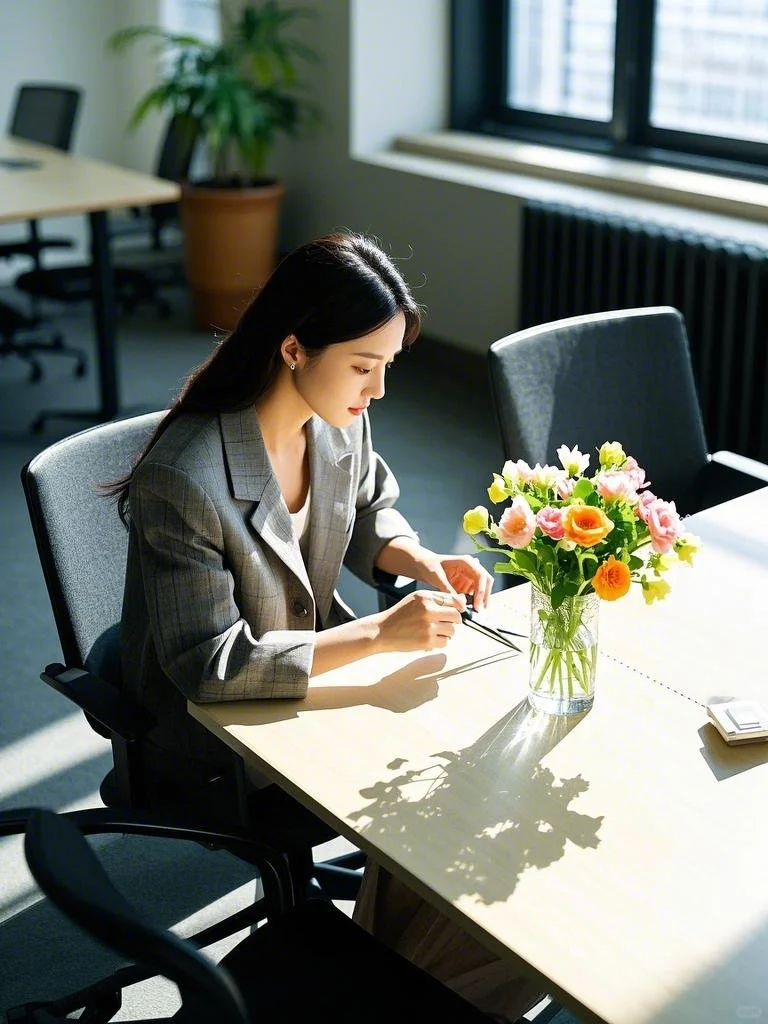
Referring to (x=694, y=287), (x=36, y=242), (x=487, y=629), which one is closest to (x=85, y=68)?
(x=36, y=242)

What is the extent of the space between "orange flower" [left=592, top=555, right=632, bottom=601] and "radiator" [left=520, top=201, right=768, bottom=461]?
267 cm

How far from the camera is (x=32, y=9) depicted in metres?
6.92

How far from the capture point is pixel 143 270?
18.5 ft

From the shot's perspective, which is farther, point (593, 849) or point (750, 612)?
point (750, 612)

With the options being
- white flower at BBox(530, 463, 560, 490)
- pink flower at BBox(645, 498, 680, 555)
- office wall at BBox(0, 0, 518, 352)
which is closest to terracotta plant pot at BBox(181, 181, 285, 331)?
office wall at BBox(0, 0, 518, 352)

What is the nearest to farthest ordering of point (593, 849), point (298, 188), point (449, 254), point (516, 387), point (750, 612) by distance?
point (593, 849)
point (750, 612)
point (516, 387)
point (449, 254)
point (298, 188)

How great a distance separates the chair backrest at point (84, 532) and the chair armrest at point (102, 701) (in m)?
0.07

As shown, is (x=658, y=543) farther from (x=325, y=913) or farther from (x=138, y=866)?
(x=138, y=866)

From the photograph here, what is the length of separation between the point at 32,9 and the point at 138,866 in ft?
18.8

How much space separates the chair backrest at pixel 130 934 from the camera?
108cm

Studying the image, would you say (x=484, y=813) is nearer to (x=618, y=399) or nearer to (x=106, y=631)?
(x=106, y=631)

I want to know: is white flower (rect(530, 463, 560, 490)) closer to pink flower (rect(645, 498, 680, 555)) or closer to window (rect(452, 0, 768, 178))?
pink flower (rect(645, 498, 680, 555))

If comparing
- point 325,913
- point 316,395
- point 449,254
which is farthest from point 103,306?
point 325,913

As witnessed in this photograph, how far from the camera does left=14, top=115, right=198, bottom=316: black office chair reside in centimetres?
511
